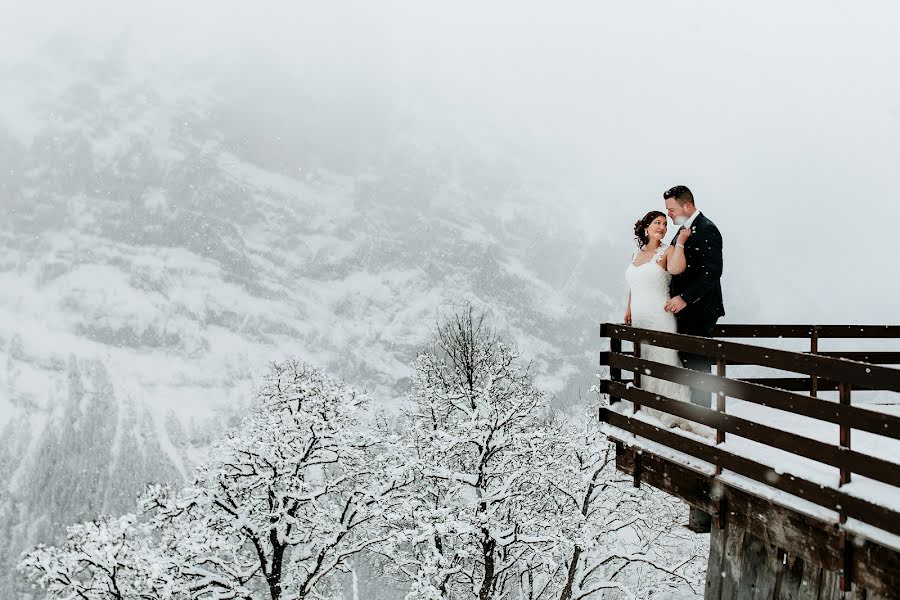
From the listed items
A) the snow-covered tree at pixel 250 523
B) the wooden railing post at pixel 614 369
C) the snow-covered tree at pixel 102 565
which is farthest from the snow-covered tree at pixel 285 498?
the wooden railing post at pixel 614 369

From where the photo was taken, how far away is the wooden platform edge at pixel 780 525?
4.14m

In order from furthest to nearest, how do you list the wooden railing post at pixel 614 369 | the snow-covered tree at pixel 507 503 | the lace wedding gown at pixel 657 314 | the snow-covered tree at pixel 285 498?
the snow-covered tree at pixel 285 498 < the snow-covered tree at pixel 507 503 < the wooden railing post at pixel 614 369 < the lace wedding gown at pixel 657 314

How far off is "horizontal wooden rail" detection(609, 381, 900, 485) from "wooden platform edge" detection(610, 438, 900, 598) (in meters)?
0.46

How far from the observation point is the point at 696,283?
6434mm

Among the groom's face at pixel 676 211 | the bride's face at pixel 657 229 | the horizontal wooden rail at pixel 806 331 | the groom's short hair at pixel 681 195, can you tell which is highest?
the groom's short hair at pixel 681 195

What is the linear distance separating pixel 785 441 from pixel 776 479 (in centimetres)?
34

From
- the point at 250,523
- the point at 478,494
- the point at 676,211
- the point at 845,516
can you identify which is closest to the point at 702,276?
the point at 676,211

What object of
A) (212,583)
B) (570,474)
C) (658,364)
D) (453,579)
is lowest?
(453,579)

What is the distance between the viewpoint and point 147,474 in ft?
456

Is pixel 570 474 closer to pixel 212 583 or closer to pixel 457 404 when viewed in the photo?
pixel 457 404

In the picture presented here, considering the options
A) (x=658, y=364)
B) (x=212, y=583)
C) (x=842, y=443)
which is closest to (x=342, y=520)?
(x=212, y=583)

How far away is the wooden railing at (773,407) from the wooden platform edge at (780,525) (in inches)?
3.1

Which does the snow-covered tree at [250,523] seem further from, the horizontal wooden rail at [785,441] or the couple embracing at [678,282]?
the horizontal wooden rail at [785,441]

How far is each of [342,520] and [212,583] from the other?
10.8 feet
